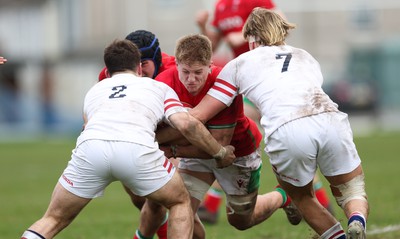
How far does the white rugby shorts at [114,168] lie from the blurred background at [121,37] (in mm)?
29713

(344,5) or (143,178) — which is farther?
(344,5)

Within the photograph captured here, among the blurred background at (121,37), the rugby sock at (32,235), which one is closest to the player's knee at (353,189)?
the rugby sock at (32,235)

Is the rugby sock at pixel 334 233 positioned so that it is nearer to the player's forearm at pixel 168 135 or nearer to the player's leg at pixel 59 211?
the player's forearm at pixel 168 135

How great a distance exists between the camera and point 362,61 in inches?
1843

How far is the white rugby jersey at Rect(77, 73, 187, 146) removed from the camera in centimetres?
625

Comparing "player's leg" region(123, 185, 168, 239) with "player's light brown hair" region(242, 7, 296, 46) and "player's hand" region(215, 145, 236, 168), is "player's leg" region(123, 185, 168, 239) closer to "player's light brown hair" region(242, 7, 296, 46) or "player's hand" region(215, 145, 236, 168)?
"player's hand" region(215, 145, 236, 168)

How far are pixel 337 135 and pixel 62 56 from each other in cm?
4087

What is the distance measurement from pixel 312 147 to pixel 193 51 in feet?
3.91

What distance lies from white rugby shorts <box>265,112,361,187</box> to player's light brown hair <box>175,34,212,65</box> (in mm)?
822

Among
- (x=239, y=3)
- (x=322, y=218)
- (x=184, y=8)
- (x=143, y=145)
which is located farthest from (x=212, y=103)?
(x=184, y=8)

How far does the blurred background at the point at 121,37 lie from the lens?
36.9m

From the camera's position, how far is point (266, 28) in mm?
6734

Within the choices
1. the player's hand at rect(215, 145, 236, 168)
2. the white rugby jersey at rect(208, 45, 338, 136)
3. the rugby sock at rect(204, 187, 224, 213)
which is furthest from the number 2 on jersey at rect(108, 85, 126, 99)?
the rugby sock at rect(204, 187, 224, 213)

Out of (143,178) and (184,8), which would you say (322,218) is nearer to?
(143,178)
